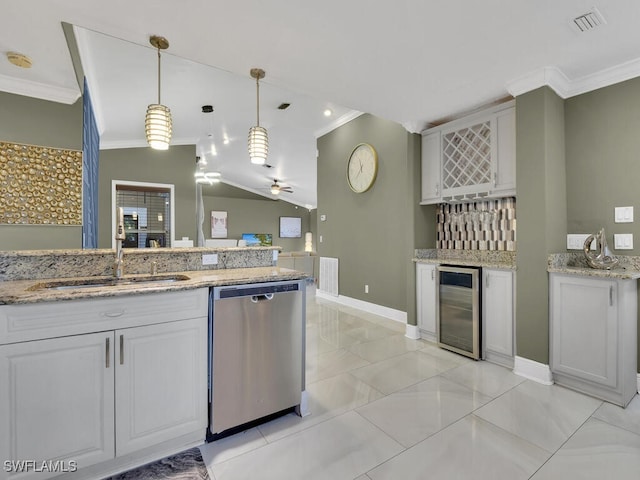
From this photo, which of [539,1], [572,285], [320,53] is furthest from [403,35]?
[572,285]

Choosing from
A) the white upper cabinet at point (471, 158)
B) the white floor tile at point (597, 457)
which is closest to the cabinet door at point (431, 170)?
the white upper cabinet at point (471, 158)

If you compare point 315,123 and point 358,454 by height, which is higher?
point 315,123

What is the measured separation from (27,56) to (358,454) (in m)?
Answer: 3.27

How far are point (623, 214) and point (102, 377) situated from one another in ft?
11.9

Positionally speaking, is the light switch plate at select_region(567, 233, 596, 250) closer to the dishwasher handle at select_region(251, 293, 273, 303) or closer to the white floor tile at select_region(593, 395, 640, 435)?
the white floor tile at select_region(593, 395, 640, 435)

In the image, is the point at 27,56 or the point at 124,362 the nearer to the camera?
the point at 124,362

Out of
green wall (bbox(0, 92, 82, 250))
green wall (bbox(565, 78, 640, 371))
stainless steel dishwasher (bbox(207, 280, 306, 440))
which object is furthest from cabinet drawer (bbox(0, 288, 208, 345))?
green wall (bbox(565, 78, 640, 371))

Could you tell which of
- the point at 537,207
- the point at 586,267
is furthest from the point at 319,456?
the point at 586,267

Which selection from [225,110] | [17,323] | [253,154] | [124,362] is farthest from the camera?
[225,110]

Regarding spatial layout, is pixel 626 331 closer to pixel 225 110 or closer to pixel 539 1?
pixel 539 1

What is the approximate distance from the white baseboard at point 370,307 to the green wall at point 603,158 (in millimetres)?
2195

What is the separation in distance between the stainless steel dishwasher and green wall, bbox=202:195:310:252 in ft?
30.4

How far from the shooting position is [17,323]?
1.27 m

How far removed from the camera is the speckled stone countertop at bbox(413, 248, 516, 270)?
293cm
